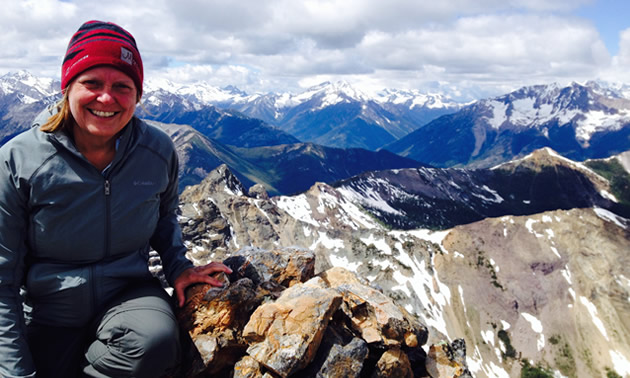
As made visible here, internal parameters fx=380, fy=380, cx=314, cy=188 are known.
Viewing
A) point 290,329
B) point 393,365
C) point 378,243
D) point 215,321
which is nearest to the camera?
point 290,329

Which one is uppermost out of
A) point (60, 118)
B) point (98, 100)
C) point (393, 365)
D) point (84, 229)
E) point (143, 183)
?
point (98, 100)

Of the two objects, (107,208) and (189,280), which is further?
(189,280)

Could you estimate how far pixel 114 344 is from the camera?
6648 mm

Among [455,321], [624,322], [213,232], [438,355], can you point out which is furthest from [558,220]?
[438,355]

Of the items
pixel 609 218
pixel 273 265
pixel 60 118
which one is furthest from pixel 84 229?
pixel 609 218

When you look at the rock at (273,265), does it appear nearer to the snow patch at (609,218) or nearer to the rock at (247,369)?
the rock at (247,369)

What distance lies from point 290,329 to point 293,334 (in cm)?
17

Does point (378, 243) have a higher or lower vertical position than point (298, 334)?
lower

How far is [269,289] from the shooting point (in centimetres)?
1091

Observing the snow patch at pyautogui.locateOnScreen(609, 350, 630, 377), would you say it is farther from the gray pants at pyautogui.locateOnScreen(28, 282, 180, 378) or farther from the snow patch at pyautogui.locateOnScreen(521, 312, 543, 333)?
the gray pants at pyautogui.locateOnScreen(28, 282, 180, 378)

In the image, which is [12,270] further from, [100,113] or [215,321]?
[215,321]

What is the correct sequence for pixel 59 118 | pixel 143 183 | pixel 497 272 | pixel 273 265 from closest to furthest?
pixel 59 118 → pixel 143 183 → pixel 273 265 → pixel 497 272

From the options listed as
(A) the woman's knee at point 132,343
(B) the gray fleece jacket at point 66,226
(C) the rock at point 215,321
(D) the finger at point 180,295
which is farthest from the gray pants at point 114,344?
(D) the finger at point 180,295

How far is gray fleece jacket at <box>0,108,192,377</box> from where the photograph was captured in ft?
20.1
